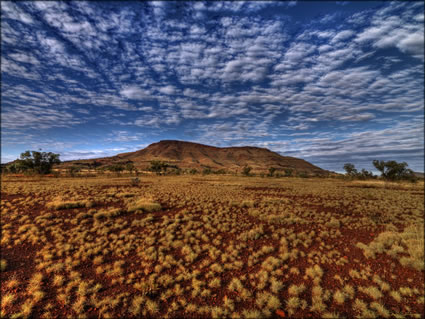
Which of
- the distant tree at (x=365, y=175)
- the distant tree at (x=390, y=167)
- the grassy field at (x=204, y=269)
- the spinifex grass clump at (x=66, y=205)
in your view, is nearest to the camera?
the grassy field at (x=204, y=269)

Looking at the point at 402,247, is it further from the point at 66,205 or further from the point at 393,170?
the point at 393,170

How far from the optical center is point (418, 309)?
5.68 m

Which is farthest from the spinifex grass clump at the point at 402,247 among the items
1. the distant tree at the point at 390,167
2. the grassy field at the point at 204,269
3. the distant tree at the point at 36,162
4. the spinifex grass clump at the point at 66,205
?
the distant tree at the point at 36,162

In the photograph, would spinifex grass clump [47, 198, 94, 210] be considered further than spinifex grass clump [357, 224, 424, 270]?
Yes

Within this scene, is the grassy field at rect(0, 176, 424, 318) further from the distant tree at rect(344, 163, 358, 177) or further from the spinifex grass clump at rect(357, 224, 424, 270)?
the distant tree at rect(344, 163, 358, 177)

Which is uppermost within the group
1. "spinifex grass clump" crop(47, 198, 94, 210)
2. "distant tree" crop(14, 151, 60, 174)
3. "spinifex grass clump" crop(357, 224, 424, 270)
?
"distant tree" crop(14, 151, 60, 174)

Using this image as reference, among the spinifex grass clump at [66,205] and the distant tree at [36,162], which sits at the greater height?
the distant tree at [36,162]

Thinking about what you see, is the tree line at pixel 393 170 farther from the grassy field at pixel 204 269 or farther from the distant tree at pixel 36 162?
the distant tree at pixel 36 162

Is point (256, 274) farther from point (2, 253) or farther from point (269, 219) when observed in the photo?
point (2, 253)

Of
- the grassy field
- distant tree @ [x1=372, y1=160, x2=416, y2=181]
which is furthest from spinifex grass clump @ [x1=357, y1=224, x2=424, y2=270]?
distant tree @ [x1=372, y1=160, x2=416, y2=181]

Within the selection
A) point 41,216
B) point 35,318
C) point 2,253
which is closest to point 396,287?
point 35,318

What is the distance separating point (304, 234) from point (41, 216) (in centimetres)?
1808

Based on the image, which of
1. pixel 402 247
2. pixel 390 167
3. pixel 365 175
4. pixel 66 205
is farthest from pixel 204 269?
pixel 365 175

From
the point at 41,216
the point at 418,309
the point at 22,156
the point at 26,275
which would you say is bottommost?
the point at 418,309
